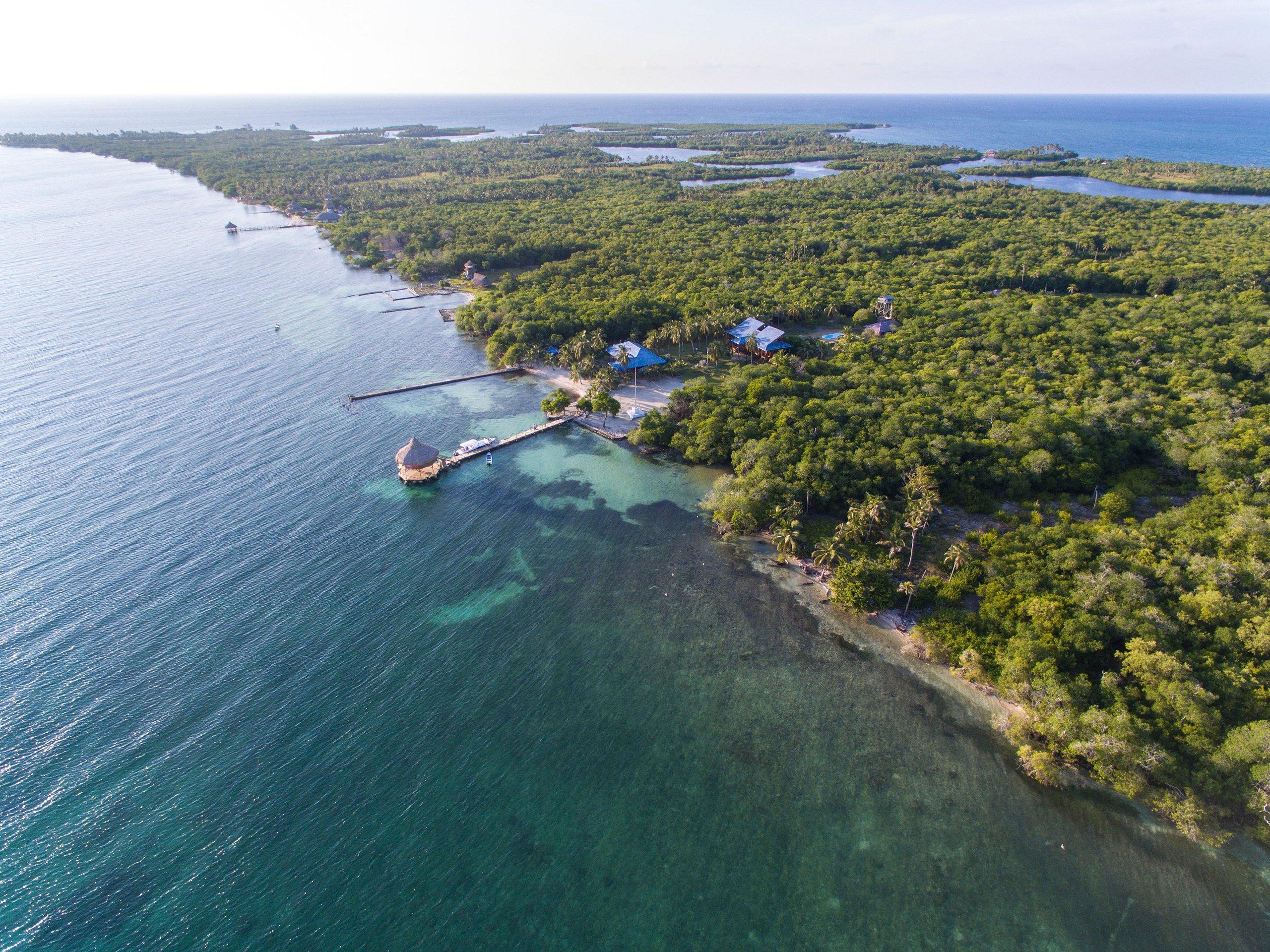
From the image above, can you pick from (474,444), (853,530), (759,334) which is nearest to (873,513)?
(853,530)

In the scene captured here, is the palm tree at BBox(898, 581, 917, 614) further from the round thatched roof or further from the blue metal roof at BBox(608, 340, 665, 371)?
the round thatched roof

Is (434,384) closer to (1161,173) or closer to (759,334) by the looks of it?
(759,334)

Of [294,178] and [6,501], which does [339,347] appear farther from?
[294,178]

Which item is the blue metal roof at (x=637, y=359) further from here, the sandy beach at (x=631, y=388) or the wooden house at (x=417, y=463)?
the wooden house at (x=417, y=463)

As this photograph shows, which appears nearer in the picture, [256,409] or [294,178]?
[256,409]

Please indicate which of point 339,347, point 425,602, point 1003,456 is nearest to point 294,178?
point 339,347

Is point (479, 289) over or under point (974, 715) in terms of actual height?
over
